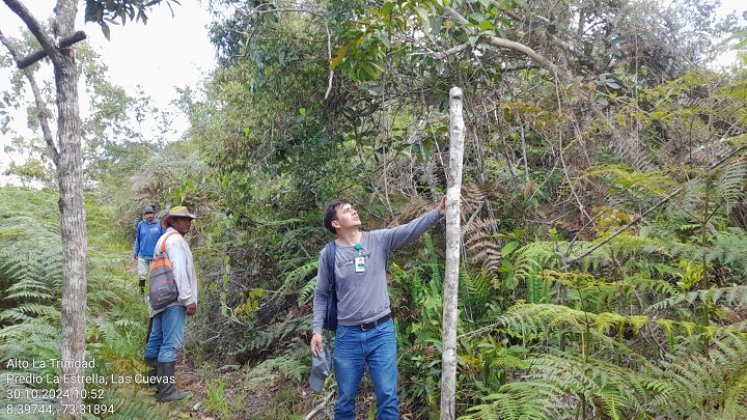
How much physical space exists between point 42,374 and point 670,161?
5908 millimetres

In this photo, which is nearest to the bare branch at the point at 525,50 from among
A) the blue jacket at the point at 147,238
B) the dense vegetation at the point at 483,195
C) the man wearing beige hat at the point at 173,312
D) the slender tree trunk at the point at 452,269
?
the dense vegetation at the point at 483,195

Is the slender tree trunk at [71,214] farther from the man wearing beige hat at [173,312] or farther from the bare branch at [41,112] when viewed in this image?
the man wearing beige hat at [173,312]

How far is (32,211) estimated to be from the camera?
10.4m

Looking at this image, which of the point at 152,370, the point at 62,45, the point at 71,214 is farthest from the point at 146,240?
the point at 62,45

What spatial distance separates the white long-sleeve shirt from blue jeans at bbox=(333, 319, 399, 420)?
2.03 meters

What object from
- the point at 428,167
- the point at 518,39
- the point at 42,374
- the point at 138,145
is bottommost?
the point at 42,374

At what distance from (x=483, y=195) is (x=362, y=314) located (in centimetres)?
186

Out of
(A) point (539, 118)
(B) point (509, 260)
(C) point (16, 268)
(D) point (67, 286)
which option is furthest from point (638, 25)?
(C) point (16, 268)

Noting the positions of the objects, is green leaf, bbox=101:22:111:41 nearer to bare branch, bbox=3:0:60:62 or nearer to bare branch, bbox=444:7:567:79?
bare branch, bbox=3:0:60:62

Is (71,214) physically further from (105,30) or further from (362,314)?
(362,314)

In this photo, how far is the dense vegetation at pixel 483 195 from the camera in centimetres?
347

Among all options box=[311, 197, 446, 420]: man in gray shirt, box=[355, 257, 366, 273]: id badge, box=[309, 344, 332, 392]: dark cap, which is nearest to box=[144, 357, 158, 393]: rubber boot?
box=[309, 344, 332, 392]: dark cap

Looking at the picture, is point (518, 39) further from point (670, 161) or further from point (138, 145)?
point (138, 145)

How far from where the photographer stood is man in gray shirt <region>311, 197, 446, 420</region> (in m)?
3.80
